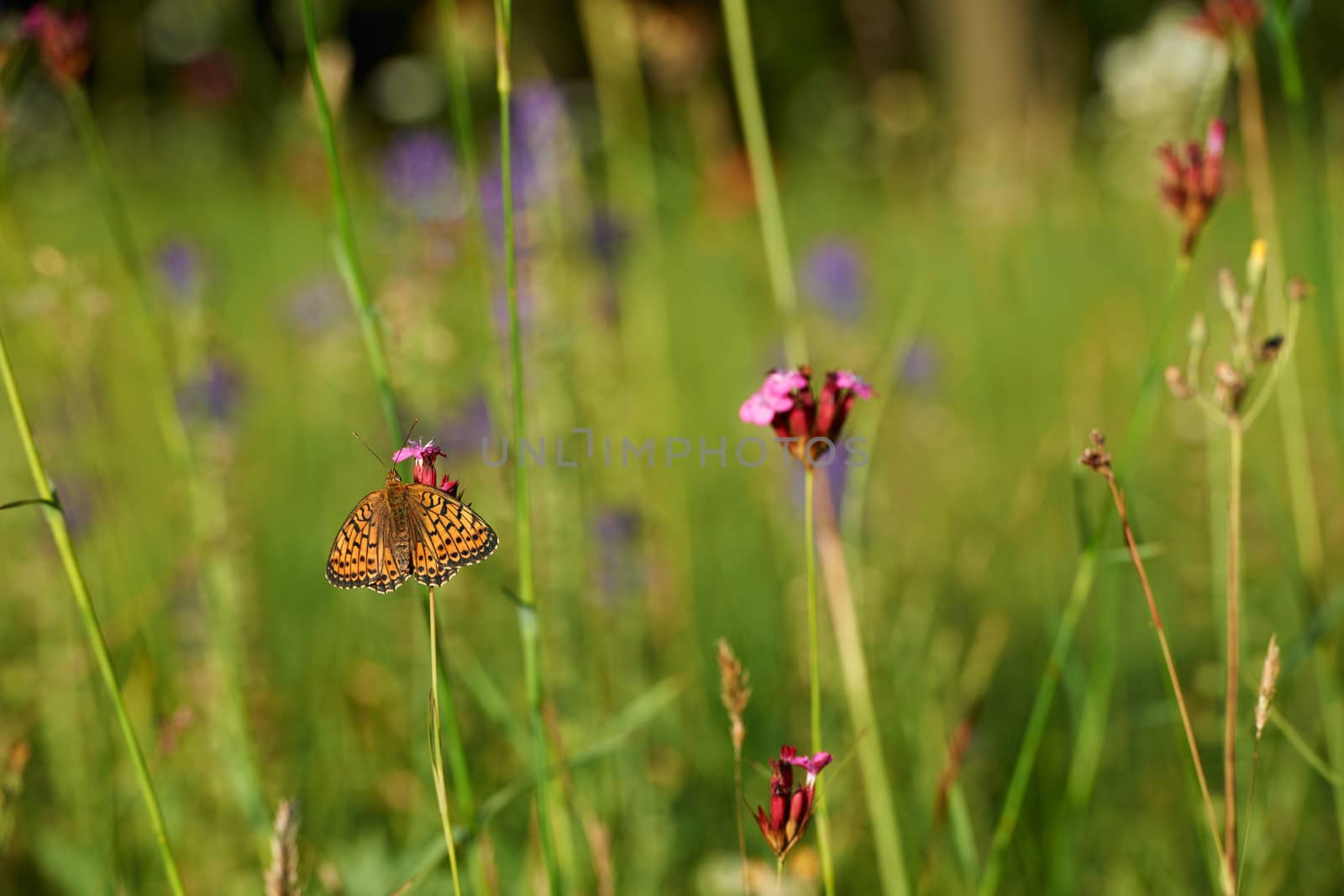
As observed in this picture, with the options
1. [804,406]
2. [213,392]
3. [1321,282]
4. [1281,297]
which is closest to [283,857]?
[804,406]

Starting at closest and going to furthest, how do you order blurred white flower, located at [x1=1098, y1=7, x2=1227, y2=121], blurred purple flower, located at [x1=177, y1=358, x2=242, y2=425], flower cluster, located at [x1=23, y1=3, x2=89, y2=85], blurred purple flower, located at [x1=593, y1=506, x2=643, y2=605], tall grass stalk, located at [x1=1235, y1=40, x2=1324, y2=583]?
flower cluster, located at [x1=23, y1=3, x2=89, y2=85], tall grass stalk, located at [x1=1235, y1=40, x2=1324, y2=583], blurred purple flower, located at [x1=177, y1=358, x2=242, y2=425], blurred purple flower, located at [x1=593, y1=506, x2=643, y2=605], blurred white flower, located at [x1=1098, y1=7, x2=1227, y2=121]

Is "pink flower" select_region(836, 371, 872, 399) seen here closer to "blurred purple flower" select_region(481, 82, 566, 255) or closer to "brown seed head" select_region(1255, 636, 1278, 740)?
"brown seed head" select_region(1255, 636, 1278, 740)

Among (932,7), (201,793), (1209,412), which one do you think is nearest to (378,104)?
(932,7)

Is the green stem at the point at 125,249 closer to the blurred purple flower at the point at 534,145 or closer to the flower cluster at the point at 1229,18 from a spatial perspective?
the blurred purple flower at the point at 534,145

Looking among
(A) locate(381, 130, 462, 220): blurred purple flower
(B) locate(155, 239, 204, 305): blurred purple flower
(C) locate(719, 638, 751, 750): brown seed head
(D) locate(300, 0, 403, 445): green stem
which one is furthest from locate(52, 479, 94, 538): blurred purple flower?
(C) locate(719, 638, 751, 750): brown seed head

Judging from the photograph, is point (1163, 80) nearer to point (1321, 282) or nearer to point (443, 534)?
point (1321, 282)

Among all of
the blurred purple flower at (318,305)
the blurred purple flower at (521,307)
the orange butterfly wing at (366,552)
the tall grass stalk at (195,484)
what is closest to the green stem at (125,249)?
the tall grass stalk at (195,484)
